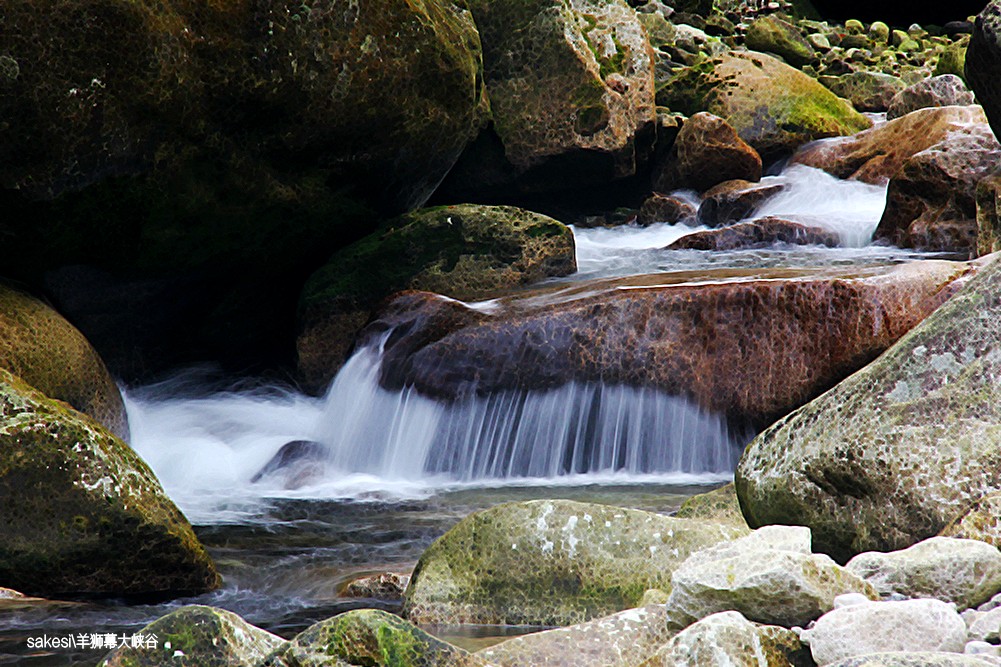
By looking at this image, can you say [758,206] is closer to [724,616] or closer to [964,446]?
[964,446]

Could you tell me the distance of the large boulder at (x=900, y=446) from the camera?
4.53m

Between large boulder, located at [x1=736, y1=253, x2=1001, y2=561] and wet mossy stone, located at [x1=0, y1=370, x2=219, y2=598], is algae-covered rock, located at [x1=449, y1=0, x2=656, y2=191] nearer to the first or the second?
wet mossy stone, located at [x1=0, y1=370, x2=219, y2=598]

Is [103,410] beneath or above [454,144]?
beneath

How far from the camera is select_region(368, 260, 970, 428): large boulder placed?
7879mm

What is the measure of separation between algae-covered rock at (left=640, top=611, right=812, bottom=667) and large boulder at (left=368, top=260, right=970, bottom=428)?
15.9 feet

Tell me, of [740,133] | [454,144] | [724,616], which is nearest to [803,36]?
[740,133]

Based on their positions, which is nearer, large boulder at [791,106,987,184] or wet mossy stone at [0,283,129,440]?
wet mossy stone at [0,283,129,440]

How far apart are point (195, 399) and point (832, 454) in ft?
22.1

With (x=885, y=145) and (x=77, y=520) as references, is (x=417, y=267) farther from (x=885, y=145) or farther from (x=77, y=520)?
(x=885, y=145)

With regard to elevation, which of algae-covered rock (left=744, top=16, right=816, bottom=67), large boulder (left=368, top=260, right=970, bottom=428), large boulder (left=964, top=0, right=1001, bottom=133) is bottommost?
large boulder (left=368, top=260, right=970, bottom=428)

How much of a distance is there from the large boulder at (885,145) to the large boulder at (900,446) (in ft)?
28.8

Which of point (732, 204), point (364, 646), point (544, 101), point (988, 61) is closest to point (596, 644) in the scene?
point (364, 646)

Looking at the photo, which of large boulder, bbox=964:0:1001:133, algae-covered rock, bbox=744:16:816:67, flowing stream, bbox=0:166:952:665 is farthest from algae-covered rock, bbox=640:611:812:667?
algae-covered rock, bbox=744:16:816:67

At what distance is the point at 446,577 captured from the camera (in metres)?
4.95
